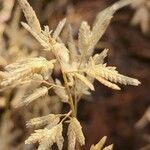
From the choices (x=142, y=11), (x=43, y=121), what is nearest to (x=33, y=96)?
(x=43, y=121)

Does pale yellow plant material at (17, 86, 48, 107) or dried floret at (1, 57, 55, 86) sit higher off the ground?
dried floret at (1, 57, 55, 86)

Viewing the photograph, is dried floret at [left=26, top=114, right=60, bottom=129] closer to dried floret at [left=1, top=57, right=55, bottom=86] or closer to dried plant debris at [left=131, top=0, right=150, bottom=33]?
dried floret at [left=1, top=57, right=55, bottom=86]

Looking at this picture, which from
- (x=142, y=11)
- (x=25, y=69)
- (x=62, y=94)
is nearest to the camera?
(x=25, y=69)

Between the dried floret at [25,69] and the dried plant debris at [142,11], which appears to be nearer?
the dried floret at [25,69]

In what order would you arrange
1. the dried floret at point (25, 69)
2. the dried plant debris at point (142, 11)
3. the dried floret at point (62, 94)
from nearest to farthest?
the dried floret at point (25, 69) < the dried floret at point (62, 94) < the dried plant debris at point (142, 11)

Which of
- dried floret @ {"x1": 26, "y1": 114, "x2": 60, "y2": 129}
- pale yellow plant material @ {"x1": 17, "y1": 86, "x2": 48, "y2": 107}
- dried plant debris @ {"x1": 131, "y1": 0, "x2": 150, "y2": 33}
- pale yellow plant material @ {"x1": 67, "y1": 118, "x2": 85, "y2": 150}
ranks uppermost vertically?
dried plant debris @ {"x1": 131, "y1": 0, "x2": 150, "y2": 33}

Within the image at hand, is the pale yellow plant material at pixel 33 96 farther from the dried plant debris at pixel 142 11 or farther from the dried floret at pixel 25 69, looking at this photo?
the dried plant debris at pixel 142 11

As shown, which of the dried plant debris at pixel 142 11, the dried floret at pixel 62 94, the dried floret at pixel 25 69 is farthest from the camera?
the dried plant debris at pixel 142 11

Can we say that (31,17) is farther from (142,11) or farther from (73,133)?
(142,11)

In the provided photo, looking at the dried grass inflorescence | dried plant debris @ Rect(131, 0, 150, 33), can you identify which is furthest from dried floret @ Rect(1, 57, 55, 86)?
dried plant debris @ Rect(131, 0, 150, 33)

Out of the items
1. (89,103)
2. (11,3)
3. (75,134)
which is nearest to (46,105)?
(11,3)

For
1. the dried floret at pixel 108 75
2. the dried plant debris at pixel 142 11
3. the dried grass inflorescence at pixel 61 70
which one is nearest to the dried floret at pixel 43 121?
the dried grass inflorescence at pixel 61 70

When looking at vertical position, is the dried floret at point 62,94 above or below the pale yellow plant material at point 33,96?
above

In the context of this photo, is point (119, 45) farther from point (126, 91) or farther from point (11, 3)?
point (11, 3)
